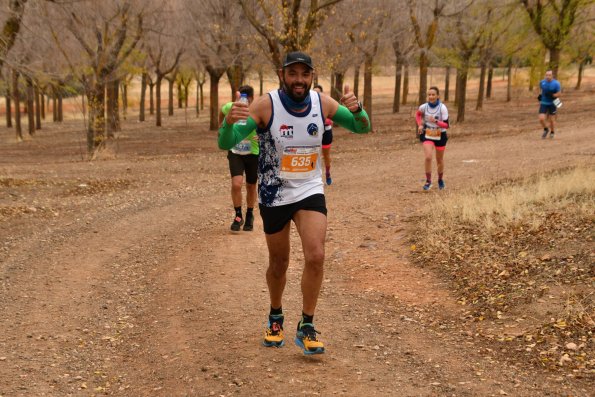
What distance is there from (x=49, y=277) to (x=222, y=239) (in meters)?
2.49

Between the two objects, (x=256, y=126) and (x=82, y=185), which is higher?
(x=256, y=126)

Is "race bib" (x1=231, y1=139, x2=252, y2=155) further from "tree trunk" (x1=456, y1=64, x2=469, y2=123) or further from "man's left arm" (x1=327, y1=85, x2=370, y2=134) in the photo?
"tree trunk" (x1=456, y1=64, x2=469, y2=123)

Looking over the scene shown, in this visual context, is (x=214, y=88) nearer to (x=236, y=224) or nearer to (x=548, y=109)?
(x=548, y=109)

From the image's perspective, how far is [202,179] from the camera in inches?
658

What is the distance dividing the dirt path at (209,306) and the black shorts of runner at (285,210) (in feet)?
3.30

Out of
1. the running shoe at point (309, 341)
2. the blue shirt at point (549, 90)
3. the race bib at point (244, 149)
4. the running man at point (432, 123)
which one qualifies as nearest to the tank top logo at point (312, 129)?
the running shoe at point (309, 341)

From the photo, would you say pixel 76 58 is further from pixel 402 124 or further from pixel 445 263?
pixel 445 263

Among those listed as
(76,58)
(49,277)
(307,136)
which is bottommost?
(49,277)

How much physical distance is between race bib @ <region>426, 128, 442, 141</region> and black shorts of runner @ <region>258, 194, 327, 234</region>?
770 centimetres

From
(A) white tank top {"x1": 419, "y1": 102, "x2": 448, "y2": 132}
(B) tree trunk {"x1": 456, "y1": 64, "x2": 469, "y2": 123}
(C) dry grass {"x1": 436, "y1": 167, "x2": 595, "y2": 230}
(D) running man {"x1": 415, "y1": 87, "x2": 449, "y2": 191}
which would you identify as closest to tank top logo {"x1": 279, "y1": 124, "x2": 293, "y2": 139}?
(C) dry grass {"x1": 436, "y1": 167, "x2": 595, "y2": 230}

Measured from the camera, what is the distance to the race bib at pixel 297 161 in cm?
519

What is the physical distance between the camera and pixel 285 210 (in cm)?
526

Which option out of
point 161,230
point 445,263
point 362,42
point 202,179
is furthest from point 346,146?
point 445,263

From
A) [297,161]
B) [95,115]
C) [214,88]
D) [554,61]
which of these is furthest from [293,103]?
[214,88]
